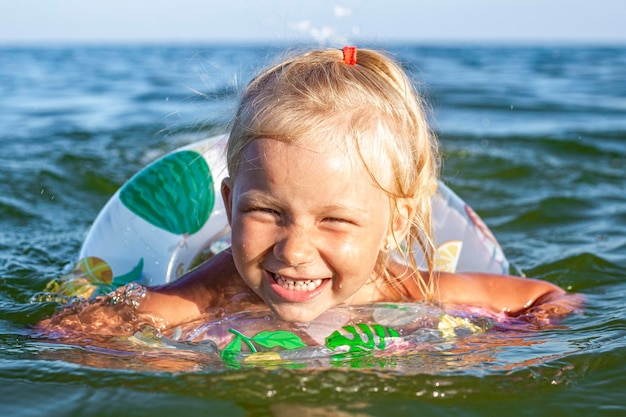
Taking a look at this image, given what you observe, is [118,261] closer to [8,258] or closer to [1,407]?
[8,258]

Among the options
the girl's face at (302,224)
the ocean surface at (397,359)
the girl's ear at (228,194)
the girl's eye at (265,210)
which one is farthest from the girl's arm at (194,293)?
the girl's eye at (265,210)

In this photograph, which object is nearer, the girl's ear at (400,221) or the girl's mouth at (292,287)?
the girl's mouth at (292,287)

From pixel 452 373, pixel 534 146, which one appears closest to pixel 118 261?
pixel 452 373

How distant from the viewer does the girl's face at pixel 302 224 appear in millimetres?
2318

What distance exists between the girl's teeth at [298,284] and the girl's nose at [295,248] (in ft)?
0.36

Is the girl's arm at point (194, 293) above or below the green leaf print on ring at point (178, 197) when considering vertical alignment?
below

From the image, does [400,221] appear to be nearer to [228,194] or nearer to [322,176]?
[322,176]

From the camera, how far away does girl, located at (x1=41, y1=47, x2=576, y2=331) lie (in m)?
2.33

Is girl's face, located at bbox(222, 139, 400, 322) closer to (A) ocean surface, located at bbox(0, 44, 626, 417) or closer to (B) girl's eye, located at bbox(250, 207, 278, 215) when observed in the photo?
(B) girl's eye, located at bbox(250, 207, 278, 215)

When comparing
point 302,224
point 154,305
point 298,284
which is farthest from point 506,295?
point 154,305

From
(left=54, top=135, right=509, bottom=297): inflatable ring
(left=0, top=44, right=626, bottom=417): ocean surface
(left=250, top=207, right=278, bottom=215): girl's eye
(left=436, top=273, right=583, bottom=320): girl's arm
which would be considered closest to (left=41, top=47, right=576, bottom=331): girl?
(left=250, top=207, right=278, bottom=215): girl's eye

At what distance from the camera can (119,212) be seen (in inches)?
136

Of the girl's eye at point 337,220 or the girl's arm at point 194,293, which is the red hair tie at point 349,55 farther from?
the girl's arm at point 194,293

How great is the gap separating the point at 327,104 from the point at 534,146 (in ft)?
18.3
